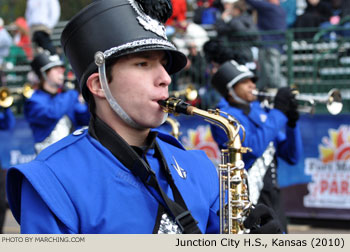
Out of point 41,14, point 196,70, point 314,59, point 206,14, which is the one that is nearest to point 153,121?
point 314,59

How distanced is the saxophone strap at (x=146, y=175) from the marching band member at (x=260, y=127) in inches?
112

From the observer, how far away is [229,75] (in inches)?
235

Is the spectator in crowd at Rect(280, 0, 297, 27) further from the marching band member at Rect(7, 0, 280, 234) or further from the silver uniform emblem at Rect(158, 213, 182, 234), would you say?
the silver uniform emblem at Rect(158, 213, 182, 234)

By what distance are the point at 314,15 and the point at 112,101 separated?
839 cm

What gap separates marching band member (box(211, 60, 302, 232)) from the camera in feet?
17.9

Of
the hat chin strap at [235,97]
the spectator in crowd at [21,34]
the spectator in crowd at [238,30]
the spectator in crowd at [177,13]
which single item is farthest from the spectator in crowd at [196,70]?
the spectator in crowd at [21,34]

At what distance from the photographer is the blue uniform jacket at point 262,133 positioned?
5.49m

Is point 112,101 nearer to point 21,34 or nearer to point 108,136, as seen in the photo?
point 108,136

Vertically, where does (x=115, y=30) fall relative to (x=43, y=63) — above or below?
below

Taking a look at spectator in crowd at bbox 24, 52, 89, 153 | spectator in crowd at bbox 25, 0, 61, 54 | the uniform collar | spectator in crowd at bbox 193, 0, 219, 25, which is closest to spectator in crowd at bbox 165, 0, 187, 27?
spectator in crowd at bbox 193, 0, 219, 25

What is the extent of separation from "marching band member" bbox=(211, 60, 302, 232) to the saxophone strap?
2849mm

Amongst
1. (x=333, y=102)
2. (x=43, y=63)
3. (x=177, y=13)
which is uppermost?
(x=177, y=13)

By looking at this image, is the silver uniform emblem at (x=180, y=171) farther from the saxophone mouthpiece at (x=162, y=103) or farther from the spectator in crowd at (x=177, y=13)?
the spectator in crowd at (x=177, y=13)

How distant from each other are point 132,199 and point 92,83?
21.4 inches
